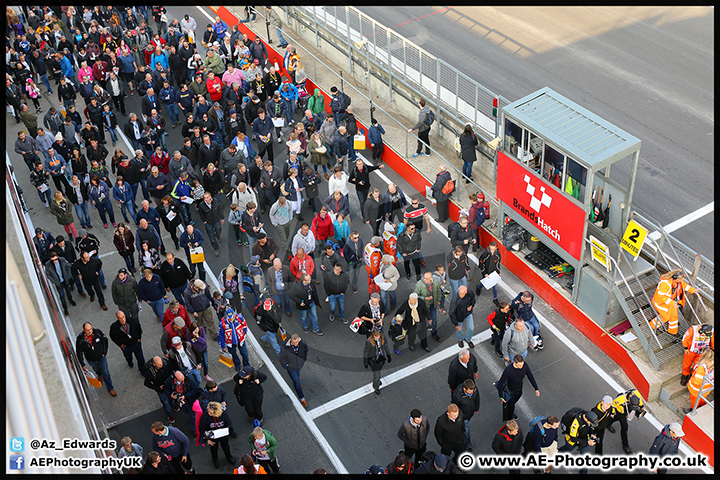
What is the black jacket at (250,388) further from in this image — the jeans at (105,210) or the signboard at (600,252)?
the jeans at (105,210)

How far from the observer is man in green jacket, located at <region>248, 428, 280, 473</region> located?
37.0 feet

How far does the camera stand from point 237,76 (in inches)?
859

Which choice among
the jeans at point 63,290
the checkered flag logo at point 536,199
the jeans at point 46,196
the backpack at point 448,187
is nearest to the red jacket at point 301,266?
the backpack at point 448,187

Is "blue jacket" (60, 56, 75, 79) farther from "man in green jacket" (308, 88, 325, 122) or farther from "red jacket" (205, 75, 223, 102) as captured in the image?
Result: "man in green jacket" (308, 88, 325, 122)

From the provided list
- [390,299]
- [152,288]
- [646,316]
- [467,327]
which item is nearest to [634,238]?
[646,316]

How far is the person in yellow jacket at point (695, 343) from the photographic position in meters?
12.7

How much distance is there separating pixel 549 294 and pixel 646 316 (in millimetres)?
2094

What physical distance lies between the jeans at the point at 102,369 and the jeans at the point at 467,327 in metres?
6.77

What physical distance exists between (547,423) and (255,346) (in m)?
6.28

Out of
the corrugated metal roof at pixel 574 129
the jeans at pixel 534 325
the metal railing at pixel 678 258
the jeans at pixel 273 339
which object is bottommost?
the jeans at pixel 273 339

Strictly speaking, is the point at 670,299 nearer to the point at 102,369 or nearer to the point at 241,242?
the point at 241,242

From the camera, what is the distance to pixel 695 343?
12703 mm

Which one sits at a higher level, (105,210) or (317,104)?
(317,104)

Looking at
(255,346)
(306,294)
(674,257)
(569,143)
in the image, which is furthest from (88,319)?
(674,257)
